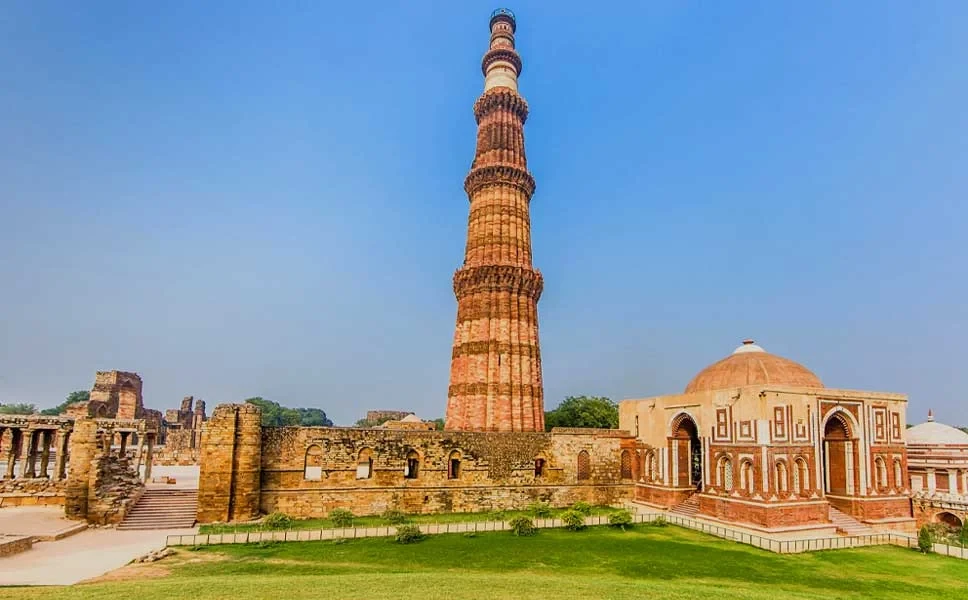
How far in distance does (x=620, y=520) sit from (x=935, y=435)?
18.1m

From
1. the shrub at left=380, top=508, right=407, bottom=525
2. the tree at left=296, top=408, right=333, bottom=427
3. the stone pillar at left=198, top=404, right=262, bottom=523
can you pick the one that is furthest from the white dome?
the tree at left=296, top=408, right=333, bottom=427

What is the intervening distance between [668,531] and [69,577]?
17.9 metres

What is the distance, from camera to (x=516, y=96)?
1373 inches

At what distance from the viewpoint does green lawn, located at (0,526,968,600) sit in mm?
11656

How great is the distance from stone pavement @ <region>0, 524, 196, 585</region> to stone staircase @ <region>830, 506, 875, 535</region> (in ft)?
73.1

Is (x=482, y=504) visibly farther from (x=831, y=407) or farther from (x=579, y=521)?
(x=831, y=407)

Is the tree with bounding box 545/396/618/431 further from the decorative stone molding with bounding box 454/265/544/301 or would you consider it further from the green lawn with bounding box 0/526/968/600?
the green lawn with bounding box 0/526/968/600

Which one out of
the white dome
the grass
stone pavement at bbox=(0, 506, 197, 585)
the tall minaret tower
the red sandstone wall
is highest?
the tall minaret tower

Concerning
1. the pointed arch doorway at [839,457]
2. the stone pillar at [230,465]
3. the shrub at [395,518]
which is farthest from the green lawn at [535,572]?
the pointed arch doorway at [839,457]

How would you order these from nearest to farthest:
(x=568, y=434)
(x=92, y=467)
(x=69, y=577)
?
(x=69, y=577)
(x=92, y=467)
(x=568, y=434)

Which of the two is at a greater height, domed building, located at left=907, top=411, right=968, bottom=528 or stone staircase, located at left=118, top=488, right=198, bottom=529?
domed building, located at left=907, top=411, right=968, bottom=528

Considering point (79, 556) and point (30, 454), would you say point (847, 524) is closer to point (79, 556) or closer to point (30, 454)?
point (79, 556)

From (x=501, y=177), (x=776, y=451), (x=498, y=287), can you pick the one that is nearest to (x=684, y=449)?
(x=776, y=451)

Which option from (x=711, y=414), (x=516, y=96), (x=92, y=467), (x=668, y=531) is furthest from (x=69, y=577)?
(x=516, y=96)
